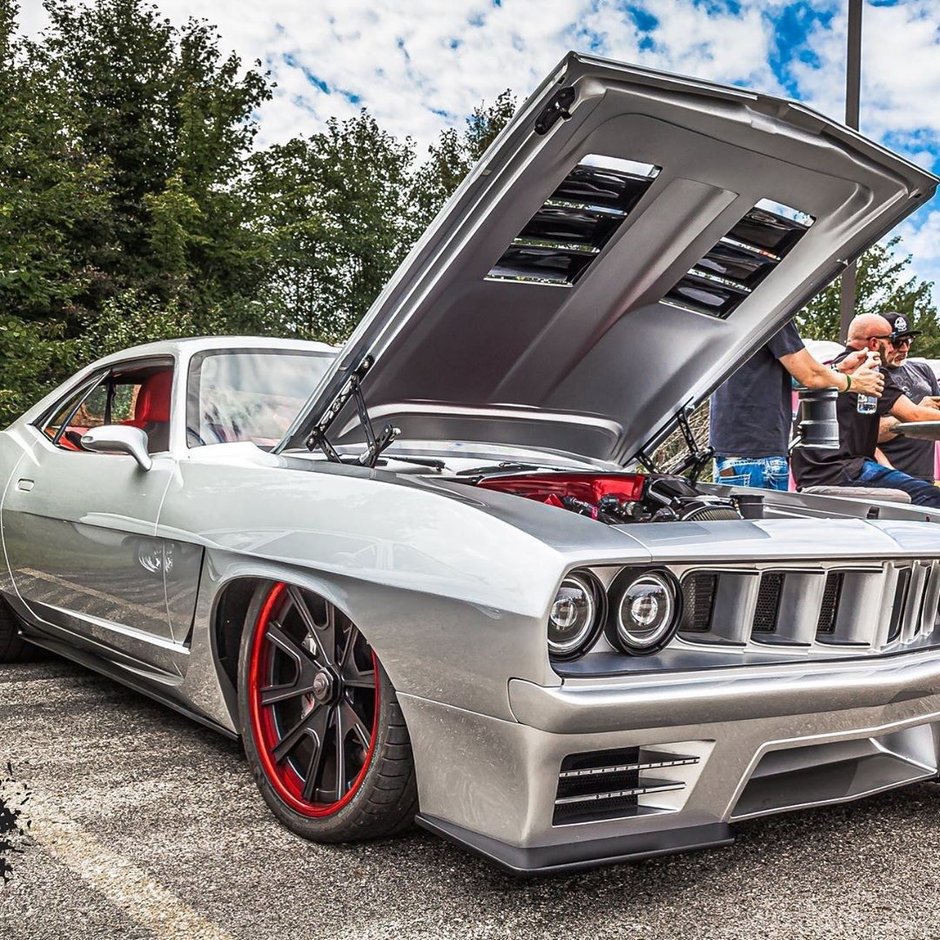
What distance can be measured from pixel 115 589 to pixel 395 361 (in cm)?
122

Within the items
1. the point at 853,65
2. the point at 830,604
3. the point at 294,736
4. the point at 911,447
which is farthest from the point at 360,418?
the point at 853,65

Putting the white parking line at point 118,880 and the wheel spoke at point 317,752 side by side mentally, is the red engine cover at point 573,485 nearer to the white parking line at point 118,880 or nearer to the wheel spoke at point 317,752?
the wheel spoke at point 317,752

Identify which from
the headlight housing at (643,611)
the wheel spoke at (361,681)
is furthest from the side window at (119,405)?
the headlight housing at (643,611)

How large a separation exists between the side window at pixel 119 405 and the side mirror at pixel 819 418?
8.77 feet

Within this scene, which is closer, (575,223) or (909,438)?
(575,223)

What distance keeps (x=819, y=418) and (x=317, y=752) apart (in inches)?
113

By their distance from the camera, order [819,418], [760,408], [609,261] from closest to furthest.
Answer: [609,261] → [760,408] → [819,418]

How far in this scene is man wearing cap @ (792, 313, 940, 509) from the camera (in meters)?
4.84

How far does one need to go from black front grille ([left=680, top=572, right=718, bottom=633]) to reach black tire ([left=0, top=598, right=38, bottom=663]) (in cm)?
320

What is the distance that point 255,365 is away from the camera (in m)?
3.56

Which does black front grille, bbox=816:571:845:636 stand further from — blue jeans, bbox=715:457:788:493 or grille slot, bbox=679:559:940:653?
blue jeans, bbox=715:457:788:493

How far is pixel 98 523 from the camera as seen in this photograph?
3.37 metres

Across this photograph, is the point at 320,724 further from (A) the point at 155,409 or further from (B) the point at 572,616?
(A) the point at 155,409

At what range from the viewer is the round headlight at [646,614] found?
82.4 inches
